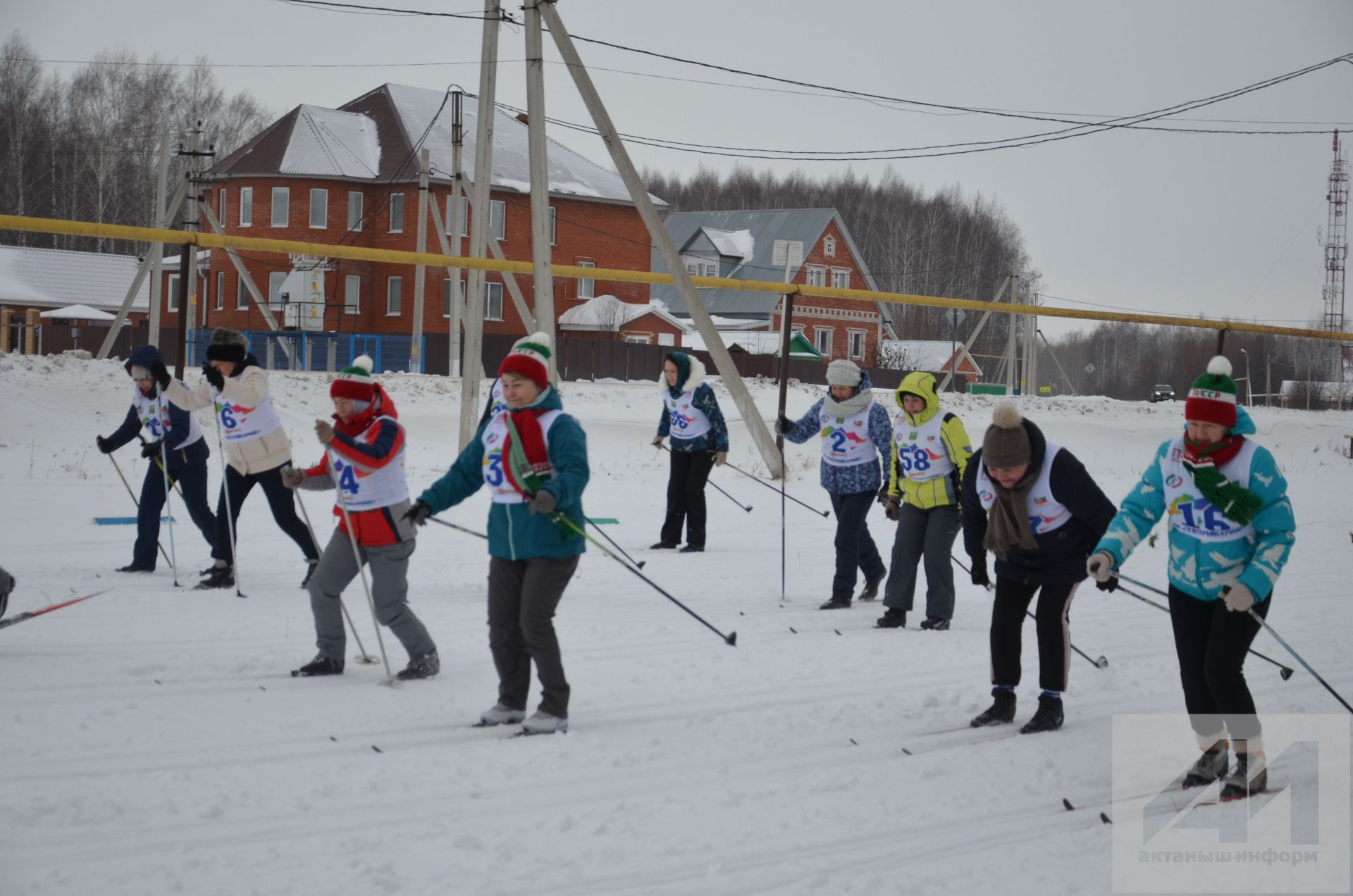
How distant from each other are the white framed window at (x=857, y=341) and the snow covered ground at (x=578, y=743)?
157 feet

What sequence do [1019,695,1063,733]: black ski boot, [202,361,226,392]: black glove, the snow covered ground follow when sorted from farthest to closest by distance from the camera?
[202,361,226,392]: black glove, [1019,695,1063,733]: black ski boot, the snow covered ground

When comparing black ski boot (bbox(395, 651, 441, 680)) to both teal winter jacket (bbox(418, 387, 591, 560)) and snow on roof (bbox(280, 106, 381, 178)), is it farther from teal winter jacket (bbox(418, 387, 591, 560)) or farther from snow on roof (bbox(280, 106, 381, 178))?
snow on roof (bbox(280, 106, 381, 178))

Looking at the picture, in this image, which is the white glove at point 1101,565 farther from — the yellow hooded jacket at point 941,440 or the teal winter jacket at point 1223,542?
the yellow hooded jacket at point 941,440

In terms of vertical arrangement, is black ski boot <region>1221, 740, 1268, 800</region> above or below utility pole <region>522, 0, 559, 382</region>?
below

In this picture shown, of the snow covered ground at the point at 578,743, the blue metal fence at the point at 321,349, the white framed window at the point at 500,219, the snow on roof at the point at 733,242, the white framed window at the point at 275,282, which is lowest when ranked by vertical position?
the snow covered ground at the point at 578,743

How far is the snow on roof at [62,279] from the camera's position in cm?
4831

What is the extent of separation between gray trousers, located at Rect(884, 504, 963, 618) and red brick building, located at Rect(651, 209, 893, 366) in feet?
154

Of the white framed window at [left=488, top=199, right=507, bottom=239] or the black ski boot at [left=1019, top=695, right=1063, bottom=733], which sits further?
the white framed window at [left=488, top=199, right=507, bottom=239]

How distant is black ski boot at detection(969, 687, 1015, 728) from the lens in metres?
5.73

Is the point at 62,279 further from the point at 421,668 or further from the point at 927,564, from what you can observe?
the point at 421,668

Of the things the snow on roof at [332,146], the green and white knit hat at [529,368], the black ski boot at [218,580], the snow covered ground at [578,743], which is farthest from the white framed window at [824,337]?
the green and white knit hat at [529,368]

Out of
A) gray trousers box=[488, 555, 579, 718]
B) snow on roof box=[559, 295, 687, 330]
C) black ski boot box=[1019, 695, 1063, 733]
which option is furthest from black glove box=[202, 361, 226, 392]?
snow on roof box=[559, 295, 687, 330]

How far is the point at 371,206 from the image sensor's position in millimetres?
43000

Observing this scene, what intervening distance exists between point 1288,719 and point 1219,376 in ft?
6.38
